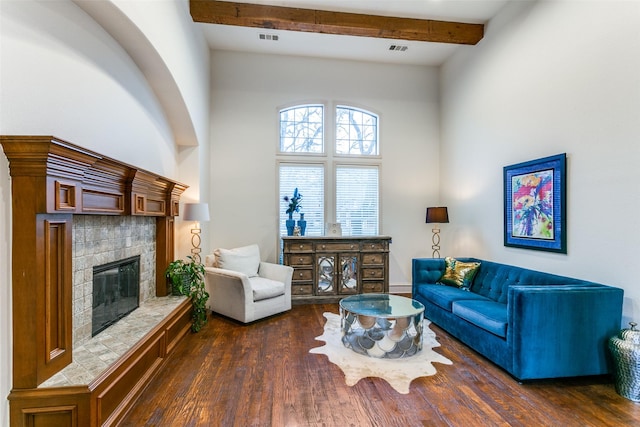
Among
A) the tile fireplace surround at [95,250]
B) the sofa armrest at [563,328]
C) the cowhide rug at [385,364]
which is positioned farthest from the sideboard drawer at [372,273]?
the tile fireplace surround at [95,250]

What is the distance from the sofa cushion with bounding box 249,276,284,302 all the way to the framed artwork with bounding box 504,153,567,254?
10.1ft

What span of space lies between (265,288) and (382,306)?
153 cm

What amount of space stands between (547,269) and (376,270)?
2.31 metres

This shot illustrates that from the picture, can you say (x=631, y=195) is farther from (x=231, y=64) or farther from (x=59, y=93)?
(x=231, y=64)

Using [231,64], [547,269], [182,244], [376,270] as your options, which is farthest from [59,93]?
[547,269]

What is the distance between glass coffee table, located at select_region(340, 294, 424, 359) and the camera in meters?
3.11

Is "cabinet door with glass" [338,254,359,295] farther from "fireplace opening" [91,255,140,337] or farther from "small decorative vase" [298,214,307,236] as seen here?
"fireplace opening" [91,255,140,337]

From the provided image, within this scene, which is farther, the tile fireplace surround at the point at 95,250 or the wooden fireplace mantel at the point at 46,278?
the tile fireplace surround at the point at 95,250

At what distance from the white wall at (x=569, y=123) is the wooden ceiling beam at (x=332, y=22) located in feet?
1.63

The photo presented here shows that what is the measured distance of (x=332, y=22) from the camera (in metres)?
4.25

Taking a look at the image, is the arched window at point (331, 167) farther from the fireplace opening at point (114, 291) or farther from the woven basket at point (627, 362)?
the woven basket at point (627, 362)

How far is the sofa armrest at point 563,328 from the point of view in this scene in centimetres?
254

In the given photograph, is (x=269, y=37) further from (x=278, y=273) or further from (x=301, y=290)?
(x=301, y=290)

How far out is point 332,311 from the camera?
4539 millimetres
